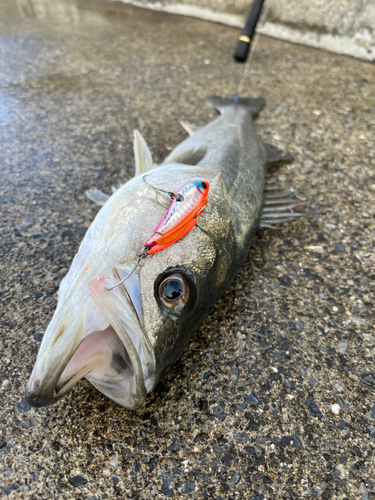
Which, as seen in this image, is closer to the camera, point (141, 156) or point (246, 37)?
point (141, 156)

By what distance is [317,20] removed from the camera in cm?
553

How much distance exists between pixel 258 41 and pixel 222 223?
210 inches

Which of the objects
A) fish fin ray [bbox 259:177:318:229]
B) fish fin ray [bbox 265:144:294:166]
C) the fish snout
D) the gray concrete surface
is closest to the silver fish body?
the fish snout

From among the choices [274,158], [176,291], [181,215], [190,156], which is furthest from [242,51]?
[176,291]

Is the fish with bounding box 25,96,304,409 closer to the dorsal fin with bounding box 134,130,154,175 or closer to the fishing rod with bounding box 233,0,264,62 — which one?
the dorsal fin with bounding box 134,130,154,175

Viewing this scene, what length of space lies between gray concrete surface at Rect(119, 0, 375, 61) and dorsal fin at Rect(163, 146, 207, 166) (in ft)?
14.8

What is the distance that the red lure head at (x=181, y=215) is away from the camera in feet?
4.94

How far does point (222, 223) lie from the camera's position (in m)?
1.81

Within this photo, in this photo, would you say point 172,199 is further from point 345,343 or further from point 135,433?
point 345,343

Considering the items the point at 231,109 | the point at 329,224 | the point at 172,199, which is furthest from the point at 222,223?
the point at 231,109

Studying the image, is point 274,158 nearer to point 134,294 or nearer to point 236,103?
point 236,103

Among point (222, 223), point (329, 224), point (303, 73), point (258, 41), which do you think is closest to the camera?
point (222, 223)

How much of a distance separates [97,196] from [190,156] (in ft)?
2.50

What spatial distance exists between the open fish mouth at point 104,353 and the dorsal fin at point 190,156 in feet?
4.03
